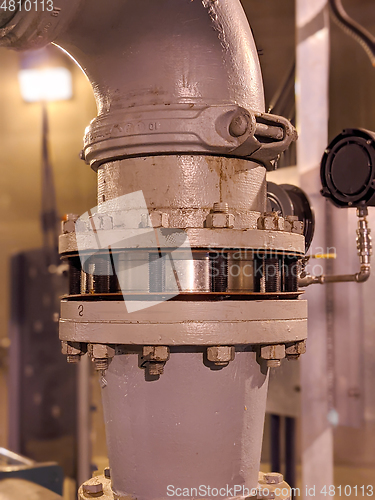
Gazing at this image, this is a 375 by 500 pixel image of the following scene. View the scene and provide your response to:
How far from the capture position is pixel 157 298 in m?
0.73

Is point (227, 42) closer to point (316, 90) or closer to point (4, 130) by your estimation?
point (316, 90)

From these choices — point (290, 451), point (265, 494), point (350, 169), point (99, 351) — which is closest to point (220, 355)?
point (99, 351)

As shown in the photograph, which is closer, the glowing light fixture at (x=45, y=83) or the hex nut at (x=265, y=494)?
the hex nut at (x=265, y=494)

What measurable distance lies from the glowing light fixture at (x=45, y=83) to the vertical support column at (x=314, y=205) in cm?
77

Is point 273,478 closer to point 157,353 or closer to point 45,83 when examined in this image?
point 157,353

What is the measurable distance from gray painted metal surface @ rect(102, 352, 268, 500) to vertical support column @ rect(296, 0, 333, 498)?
0.82 meters

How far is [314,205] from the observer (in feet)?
5.26

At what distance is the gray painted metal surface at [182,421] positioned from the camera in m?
0.78

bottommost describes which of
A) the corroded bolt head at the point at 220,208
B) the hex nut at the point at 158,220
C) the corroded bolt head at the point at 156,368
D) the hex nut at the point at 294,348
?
the corroded bolt head at the point at 156,368

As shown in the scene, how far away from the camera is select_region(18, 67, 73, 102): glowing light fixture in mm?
1794

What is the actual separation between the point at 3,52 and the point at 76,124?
320 mm

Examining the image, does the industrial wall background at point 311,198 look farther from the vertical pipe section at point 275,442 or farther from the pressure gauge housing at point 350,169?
the pressure gauge housing at point 350,169

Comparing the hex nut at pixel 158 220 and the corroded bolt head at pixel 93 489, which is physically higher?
the hex nut at pixel 158 220

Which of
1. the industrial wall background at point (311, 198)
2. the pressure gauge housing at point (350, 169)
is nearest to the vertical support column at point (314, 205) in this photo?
the industrial wall background at point (311, 198)
